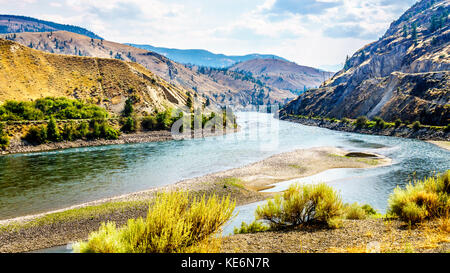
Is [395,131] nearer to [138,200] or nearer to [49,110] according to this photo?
[138,200]

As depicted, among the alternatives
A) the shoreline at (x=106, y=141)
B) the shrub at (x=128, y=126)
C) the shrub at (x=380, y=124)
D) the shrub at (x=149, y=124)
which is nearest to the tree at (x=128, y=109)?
the shrub at (x=149, y=124)

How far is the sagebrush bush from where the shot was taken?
11773 millimetres

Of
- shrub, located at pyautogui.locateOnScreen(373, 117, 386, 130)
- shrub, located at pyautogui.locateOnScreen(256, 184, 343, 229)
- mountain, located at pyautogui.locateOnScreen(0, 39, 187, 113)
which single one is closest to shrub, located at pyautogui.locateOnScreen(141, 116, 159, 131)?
mountain, located at pyautogui.locateOnScreen(0, 39, 187, 113)

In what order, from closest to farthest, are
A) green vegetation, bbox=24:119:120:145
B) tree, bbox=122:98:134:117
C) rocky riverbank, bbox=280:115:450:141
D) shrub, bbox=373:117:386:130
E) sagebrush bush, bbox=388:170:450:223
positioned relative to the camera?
sagebrush bush, bbox=388:170:450:223
green vegetation, bbox=24:119:120:145
rocky riverbank, bbox=280:115:450:141
tree, bbox=122:98:134:117
shrub, bbox=373:117:386:130

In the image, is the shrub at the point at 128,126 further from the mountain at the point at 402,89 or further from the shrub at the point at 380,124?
the mountain at the point at 402,89

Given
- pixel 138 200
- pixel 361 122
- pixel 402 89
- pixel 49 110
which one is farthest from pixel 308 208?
pixel 402 89

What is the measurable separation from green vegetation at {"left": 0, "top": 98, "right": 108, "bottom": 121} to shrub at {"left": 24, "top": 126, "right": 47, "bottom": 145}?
585 cm

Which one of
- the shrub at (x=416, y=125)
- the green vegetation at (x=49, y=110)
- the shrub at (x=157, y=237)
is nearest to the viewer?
the shrub at (x=157, y=237)

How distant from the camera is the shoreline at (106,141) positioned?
176 feet

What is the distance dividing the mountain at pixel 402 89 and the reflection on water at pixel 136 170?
23598 millimetres

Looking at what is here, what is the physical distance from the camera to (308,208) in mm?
13820

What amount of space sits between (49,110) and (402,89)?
108m

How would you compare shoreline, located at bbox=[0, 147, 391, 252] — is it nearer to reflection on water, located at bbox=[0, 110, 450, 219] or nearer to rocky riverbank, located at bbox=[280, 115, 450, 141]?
reflection on water, located at bbox=[0, 110, 450, 219]

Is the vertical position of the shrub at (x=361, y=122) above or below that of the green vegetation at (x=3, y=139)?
above
